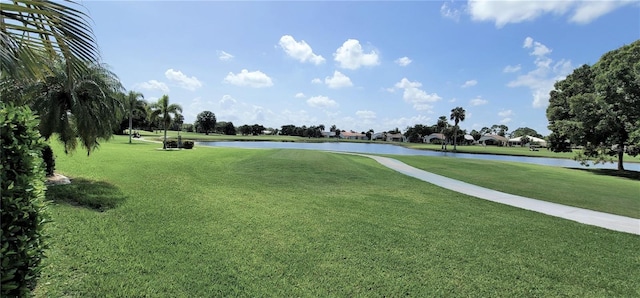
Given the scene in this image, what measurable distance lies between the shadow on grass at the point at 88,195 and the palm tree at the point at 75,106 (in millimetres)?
1542

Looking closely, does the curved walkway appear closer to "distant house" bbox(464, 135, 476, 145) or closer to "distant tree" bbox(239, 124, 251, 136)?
"distant tree" bbox(239, 124, 251, 136)

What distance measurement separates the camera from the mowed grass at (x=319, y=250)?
3551 mm

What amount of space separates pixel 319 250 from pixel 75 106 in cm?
790

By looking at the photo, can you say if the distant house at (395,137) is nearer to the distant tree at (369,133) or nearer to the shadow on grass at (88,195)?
the distant tree at (369,133)

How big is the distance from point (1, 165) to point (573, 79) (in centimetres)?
3913

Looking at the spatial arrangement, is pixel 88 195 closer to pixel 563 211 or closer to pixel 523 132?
pixel 563 211

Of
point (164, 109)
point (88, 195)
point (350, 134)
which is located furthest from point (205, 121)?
point (88, 195)

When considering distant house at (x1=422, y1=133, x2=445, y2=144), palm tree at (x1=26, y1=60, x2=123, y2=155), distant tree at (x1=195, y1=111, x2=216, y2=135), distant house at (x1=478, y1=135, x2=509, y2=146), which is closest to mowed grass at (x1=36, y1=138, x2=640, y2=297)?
palm tree at (x1=26, y1=60, x2=123, y2=155)

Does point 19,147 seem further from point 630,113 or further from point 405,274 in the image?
point 630,113

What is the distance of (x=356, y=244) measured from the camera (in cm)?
498

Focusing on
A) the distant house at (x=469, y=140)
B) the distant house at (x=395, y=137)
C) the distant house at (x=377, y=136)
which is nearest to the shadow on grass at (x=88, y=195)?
the distant house at (x=469, y=140)

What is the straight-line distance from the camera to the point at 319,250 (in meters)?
4.65

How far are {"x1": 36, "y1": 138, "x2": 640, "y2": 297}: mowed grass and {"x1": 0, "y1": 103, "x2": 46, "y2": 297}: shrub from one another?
0.59 metres

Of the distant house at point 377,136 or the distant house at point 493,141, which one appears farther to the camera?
the distant house at point 377,136
